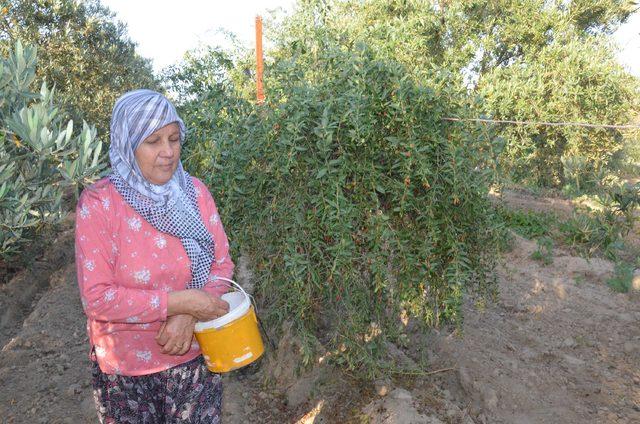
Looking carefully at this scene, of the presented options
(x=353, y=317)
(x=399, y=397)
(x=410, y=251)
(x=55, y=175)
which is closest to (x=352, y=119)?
(x=410, y=251)

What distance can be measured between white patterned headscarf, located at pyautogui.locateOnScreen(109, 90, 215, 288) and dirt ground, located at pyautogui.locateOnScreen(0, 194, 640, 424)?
1.57 meters

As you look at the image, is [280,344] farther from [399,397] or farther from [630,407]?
[630,407]

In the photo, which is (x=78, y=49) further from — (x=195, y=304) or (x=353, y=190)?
(x=195, y=304)

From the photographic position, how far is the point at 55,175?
2.13 metres

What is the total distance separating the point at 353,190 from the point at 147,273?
1193 mm

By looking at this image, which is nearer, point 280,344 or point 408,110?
point 408,110

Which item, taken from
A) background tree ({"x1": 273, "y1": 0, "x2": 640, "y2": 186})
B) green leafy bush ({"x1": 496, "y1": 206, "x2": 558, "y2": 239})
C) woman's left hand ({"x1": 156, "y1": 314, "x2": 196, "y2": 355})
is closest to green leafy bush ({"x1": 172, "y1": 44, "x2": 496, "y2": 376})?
woman's left hand ({"x1": 156, "y1": 314, "x2": 196, "y2": 355})

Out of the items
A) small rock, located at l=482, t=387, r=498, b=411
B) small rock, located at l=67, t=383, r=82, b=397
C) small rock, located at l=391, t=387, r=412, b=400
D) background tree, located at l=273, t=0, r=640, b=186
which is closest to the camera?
small rock, located at l=391, t=387, r=412, b=400

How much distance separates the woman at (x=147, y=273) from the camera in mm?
1805

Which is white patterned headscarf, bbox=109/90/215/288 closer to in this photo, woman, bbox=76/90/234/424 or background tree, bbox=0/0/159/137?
woman, bbox=76/90/234/424

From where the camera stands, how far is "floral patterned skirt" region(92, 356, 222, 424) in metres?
1.96

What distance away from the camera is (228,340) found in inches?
74.8

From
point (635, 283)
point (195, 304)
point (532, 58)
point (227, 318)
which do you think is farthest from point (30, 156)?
point (532, 58)

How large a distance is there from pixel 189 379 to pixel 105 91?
765 cm
